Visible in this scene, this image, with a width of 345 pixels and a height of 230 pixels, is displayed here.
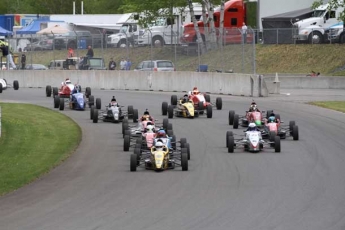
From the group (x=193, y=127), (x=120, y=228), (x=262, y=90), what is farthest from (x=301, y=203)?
(x=262, y=90)

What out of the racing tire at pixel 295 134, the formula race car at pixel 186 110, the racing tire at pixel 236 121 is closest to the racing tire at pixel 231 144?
the racing tire at pixel 295 134

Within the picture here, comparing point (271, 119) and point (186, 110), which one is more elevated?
point (271, 119)

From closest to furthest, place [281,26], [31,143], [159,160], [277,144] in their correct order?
1. [159,160]
2. [277,144]
3. [31,143]
4. [281,26]

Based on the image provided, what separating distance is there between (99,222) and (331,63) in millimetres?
44847

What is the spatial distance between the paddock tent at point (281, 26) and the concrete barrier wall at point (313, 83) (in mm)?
10251

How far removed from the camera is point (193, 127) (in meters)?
29.1

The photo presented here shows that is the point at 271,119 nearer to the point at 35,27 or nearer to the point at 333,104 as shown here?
the point at 333,104

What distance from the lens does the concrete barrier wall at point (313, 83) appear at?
50.7 metres

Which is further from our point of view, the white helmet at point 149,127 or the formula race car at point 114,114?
the formula race car at point 114,114

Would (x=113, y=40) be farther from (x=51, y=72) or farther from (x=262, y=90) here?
(x=262, y=90)

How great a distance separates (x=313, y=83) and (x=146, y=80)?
898 centimetres

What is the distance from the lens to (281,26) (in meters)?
63.9

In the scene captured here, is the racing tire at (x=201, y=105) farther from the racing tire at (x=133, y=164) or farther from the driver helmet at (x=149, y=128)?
the racing tire at (x=133, y=164)

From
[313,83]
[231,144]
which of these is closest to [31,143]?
[231,144]
